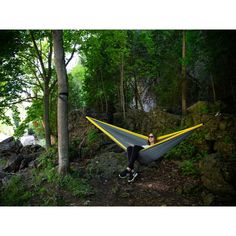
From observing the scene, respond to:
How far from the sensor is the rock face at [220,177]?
2164 mm

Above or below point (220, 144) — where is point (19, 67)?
above

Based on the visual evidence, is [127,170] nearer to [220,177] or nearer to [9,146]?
[220,177]

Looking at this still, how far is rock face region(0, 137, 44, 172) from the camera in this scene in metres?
2.76

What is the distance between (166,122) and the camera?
2.80 metres

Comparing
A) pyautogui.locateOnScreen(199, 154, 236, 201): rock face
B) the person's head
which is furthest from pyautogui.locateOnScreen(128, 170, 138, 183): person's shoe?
pyautogui.locateOnScreen(199, 154, 236, 201): rock face

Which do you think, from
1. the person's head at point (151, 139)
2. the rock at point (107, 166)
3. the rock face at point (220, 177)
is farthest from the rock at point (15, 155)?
the rock face at point (220, 177)

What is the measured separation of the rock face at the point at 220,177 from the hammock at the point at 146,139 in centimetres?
37

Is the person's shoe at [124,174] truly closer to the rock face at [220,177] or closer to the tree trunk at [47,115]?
the rock face at [220,177]

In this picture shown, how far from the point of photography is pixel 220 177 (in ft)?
7.18

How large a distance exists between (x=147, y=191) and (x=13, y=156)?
5.19 feet

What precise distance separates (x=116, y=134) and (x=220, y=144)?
1070 millimetres

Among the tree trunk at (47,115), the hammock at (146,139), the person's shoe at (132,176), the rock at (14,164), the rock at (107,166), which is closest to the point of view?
the hammock at (146,139)

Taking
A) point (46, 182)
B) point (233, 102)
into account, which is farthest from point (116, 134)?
point (233, 102)
